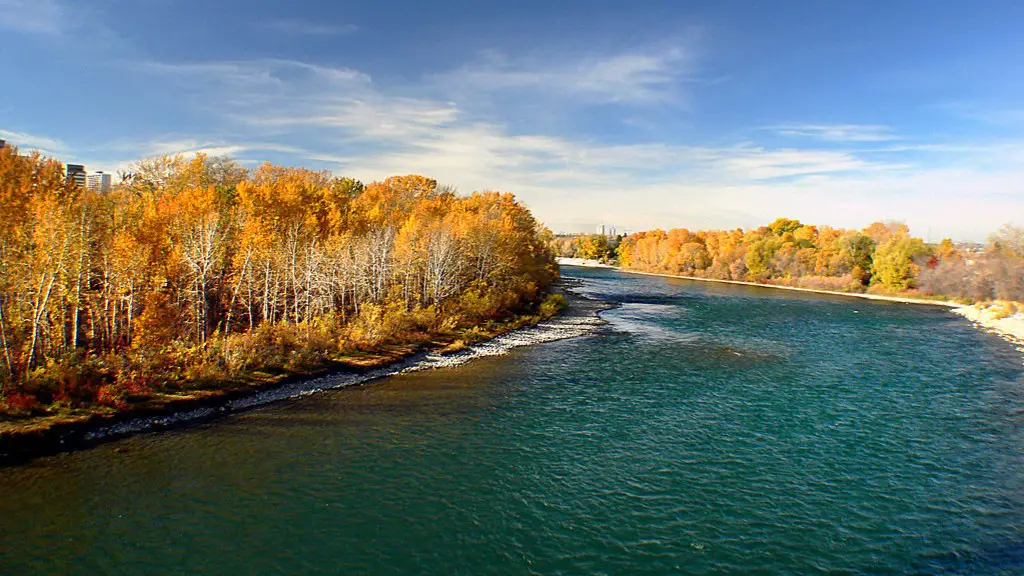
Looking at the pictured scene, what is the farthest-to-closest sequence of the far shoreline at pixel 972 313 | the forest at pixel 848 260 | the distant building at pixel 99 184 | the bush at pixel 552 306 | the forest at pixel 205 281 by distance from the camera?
the forest at pixel 848 260, the bush at pixel 552 306, the far shoreline at pixel 972 313, the distant building at pixel 99 184, the forest at pixel 205 281

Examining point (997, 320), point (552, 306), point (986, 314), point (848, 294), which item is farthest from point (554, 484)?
point (848, 294)

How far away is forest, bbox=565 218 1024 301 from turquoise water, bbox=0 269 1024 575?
73.6 m

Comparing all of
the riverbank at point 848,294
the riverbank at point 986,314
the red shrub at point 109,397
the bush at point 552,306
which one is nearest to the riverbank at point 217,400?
the red shrub at point 109,397

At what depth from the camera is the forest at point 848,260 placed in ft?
288


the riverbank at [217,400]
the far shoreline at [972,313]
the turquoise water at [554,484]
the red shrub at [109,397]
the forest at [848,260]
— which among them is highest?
the forest at [848,260]

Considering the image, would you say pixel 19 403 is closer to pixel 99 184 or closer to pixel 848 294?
pixel 99 184

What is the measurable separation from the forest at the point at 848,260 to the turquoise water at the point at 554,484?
73.6 meters

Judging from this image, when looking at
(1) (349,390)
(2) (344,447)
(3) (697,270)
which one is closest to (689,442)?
(2) (344,447)

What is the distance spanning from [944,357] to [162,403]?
5491cm

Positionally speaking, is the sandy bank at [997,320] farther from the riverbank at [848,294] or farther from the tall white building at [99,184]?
the tall white building at [99,184]

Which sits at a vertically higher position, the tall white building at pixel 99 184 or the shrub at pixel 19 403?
the tall white building at pixel 99 184

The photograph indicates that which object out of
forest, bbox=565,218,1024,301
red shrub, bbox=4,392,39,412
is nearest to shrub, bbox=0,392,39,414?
red shrub, bbox=4,392,39,412

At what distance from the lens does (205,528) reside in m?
15.6

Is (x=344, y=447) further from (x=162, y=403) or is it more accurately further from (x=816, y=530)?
(x=816, y=530)
